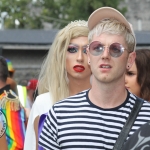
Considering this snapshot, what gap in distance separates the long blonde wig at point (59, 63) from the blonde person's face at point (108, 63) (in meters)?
1.22

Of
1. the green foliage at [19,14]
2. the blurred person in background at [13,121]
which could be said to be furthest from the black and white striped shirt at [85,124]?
the green foliage at [19,14]

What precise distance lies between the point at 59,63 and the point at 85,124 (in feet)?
4.83

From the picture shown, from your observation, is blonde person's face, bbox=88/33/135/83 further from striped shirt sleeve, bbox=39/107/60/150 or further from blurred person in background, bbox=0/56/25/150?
blurred person in background, bbox=0/56/25/150

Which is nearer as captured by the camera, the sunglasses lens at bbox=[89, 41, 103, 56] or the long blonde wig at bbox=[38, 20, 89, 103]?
the sunglasses lens at bbox=[89, 41, 103, 56]

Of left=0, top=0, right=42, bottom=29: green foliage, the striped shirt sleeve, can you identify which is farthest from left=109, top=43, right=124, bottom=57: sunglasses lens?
left=0, top=0, right=42, bottom=29: green foliage

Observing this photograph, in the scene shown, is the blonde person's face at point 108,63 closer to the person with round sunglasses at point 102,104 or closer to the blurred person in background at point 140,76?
the person with round sunglasses at point 102,104

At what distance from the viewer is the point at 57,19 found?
30.1 m

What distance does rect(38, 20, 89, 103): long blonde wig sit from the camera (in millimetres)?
4250

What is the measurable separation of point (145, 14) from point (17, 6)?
10.0 metres

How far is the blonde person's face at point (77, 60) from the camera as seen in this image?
425 centimetres

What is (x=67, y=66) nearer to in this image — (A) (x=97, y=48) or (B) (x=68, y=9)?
(A) (x=97, y=48)

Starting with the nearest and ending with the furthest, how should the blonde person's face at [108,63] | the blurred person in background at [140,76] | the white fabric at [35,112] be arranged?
the blonde person's face at [108,63], the white fabric at [35,112], the blurred person in background at [140,76]

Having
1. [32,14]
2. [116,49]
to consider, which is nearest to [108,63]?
[116,49]

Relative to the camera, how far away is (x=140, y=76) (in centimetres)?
461
